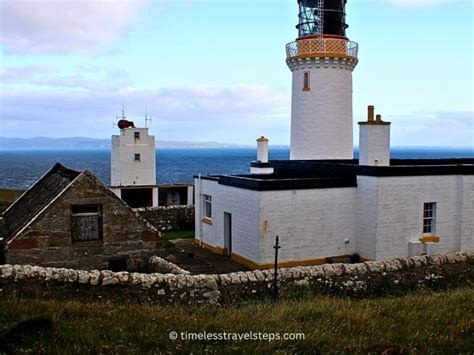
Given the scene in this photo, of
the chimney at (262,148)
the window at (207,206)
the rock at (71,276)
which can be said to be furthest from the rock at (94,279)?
the chimney at (262,148)

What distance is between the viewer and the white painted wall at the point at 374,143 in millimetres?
18312

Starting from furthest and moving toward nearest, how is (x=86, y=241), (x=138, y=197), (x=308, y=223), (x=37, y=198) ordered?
(x=138, y=197) → (x=308, y=223) → (x=37, y=198) → (x=86, y=241)

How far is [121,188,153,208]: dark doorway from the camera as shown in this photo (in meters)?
32.8

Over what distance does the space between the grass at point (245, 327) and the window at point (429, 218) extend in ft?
30.9

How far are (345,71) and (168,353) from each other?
1979 cm

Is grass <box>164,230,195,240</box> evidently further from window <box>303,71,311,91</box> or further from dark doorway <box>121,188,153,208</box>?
window <box>303,71,311,91</box>

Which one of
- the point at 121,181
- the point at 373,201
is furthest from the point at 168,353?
the point at 121,181

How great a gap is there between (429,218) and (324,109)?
7.15 m

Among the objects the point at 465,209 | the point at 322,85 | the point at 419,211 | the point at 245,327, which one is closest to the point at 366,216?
the point at 419,211

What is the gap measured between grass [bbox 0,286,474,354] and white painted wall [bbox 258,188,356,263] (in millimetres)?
7472

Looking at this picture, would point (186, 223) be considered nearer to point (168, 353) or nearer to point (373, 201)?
point (373, 201)

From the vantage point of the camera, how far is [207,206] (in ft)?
69.9

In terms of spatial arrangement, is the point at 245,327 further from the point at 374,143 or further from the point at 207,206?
the point at 207,206

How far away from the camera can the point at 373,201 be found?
17359 mm
